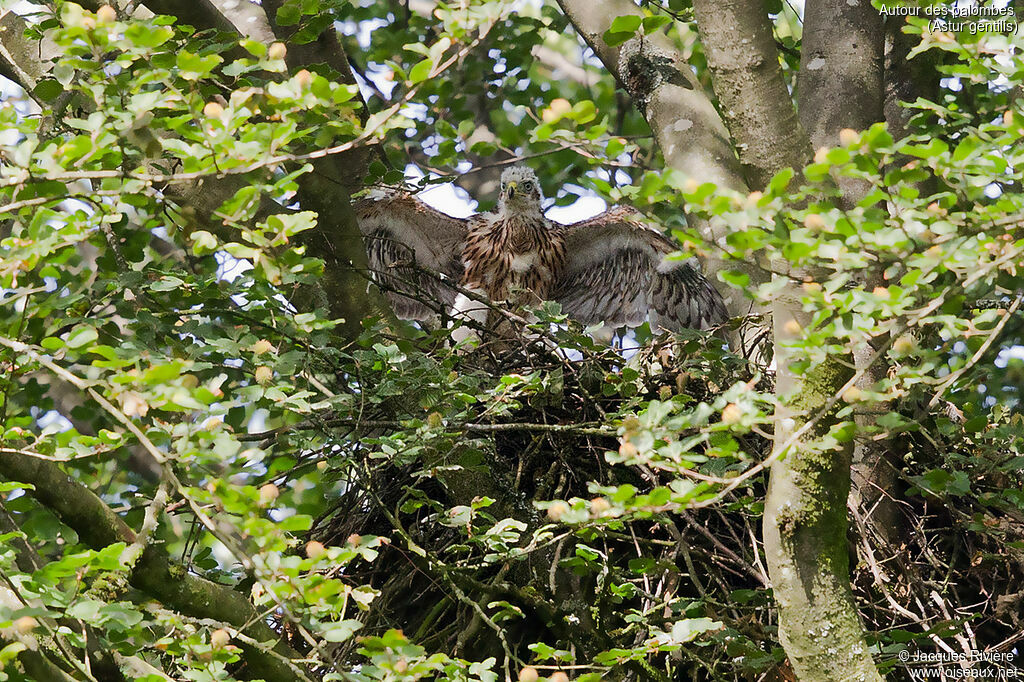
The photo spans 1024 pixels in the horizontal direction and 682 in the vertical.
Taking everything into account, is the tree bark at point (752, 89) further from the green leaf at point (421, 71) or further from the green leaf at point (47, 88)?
the green leaf at point (47, 88)

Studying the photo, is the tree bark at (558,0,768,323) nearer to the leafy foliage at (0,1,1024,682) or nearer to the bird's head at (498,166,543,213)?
the leafy foliage at (0,1,1024,682)

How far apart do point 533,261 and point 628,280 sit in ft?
2.28

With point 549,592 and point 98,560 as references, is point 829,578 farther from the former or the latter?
point 98,560

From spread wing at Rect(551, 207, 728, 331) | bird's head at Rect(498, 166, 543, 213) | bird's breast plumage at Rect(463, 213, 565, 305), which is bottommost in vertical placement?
spread wing at Rect(551, 207, 728, 331)

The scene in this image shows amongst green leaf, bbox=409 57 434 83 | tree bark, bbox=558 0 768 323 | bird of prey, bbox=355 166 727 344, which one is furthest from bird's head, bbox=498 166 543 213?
green leaf, bbox=409 57 434 83

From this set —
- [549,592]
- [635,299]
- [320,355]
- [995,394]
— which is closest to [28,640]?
[320,355]

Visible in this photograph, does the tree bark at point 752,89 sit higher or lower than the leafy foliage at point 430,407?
higher

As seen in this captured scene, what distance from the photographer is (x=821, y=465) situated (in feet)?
7.98

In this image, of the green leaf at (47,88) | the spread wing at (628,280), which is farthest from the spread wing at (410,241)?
the green leaf at (47,88)

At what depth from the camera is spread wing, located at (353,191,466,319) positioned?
15.9ft

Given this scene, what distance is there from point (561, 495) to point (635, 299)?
6.11 ft

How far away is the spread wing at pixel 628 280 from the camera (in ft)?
15.7

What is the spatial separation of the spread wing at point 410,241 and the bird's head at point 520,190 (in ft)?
1.21

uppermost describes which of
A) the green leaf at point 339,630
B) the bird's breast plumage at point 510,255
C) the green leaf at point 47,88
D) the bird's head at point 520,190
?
the bird's head at point 520,190
